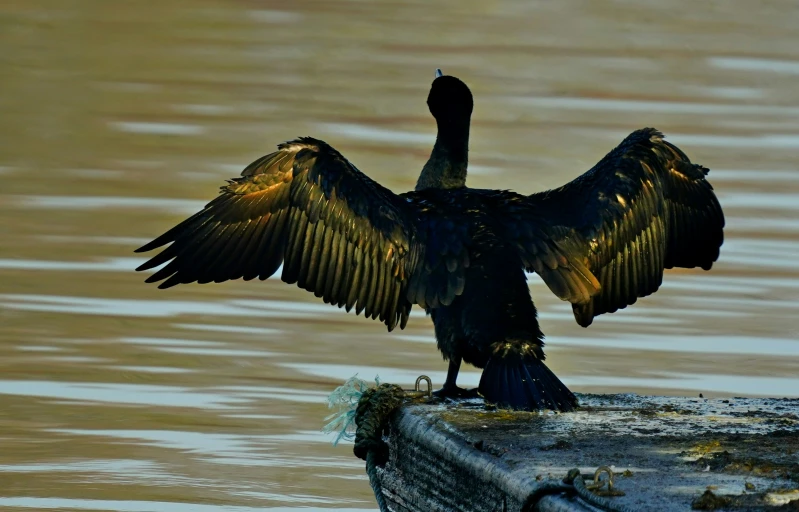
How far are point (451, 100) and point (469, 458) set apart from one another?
206 centimetres

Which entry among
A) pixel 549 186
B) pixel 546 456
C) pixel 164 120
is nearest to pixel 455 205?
pixel 546 456

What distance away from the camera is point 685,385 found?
28.3 feet

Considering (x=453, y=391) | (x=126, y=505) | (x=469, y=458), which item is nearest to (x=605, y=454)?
(x=469, y=458)

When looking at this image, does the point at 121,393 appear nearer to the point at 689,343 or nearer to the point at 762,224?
the point at 689,343

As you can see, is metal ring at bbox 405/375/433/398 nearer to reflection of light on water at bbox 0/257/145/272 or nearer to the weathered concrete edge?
the weathered concrete edge

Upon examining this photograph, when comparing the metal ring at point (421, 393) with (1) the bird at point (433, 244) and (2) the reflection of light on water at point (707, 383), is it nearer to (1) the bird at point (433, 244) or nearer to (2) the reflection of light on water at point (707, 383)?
(1) the bird at point (433, 244)

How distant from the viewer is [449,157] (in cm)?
679

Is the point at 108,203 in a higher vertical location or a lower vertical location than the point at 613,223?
higher

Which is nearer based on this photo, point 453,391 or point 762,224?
point 453,391

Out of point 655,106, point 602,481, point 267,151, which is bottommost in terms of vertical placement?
point 602,481

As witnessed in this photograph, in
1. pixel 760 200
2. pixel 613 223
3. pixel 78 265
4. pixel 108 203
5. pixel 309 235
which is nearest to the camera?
pixel 309 235

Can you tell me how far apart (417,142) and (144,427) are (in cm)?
600

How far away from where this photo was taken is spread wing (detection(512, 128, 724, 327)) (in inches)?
247

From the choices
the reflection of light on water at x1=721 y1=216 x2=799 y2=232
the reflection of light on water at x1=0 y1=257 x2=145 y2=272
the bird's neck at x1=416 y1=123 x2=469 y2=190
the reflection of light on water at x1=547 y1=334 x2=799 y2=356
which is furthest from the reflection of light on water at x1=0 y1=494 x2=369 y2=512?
the reflection of light on water at x1=721 y1=216 x2=799 y2=232
